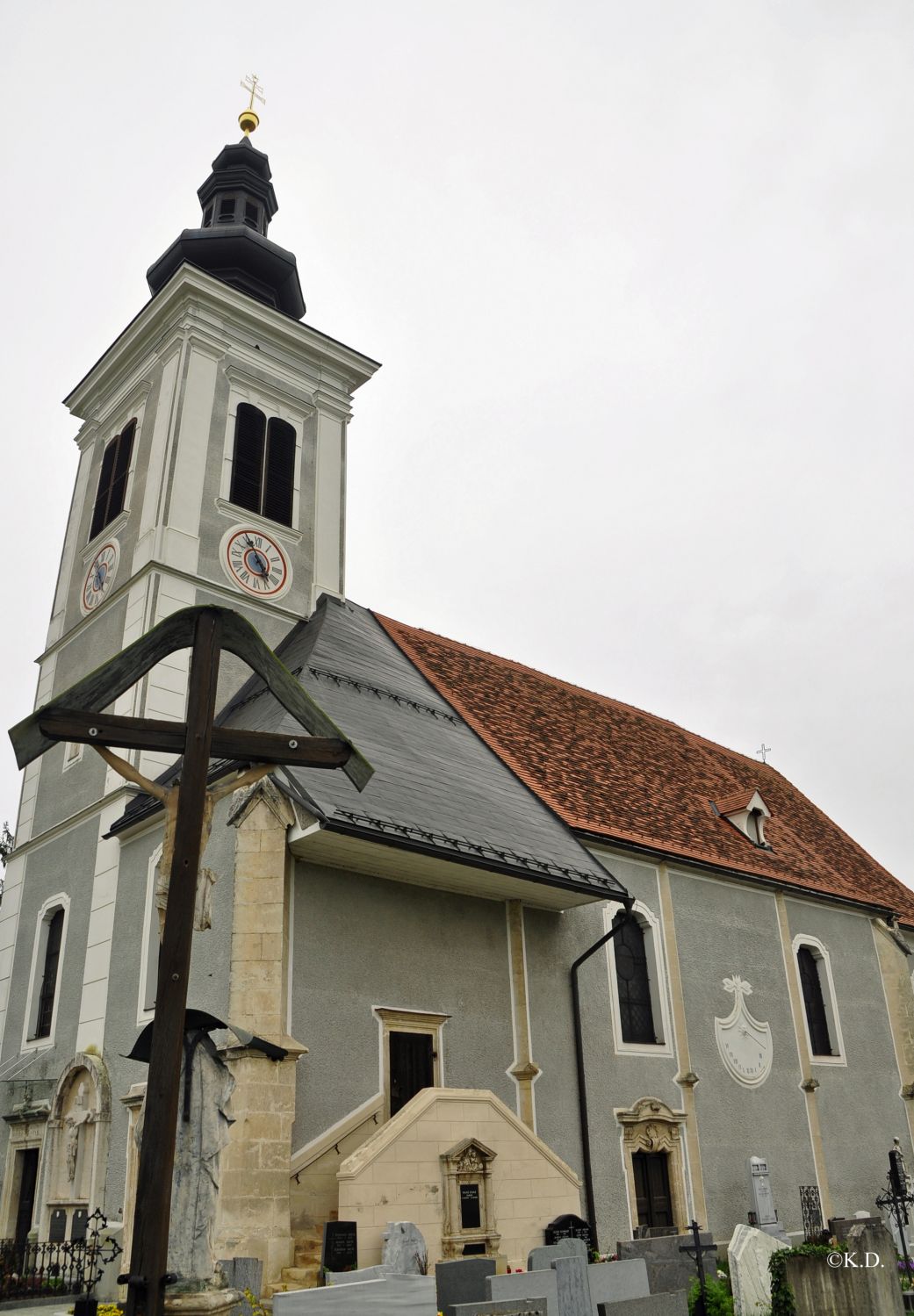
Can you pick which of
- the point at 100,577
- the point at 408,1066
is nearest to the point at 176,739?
the point at 408,1066

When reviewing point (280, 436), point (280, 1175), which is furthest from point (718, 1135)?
point (280, 436)

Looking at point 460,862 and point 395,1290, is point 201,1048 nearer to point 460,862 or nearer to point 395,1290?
point 395,1290

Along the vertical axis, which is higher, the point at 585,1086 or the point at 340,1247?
the point at 585,1086

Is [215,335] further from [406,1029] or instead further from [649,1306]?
[649,1306]

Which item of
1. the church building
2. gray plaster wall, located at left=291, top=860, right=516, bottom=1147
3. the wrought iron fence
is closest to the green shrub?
the church building

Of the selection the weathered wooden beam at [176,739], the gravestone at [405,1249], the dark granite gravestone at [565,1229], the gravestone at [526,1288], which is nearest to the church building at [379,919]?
the dark granite gravestone at [565,1229]

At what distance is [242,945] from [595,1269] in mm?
4664

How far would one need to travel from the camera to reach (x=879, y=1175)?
1867 cm

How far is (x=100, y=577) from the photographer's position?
63.5 ft

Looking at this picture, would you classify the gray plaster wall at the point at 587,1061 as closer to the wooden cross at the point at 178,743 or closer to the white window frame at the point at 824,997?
the white window frame at the point at 824,997

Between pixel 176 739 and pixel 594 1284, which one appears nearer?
pixel 176 739

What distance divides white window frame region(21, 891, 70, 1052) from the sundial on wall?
9900mm

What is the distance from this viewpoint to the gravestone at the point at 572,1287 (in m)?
8.95

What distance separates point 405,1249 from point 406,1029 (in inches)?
132
